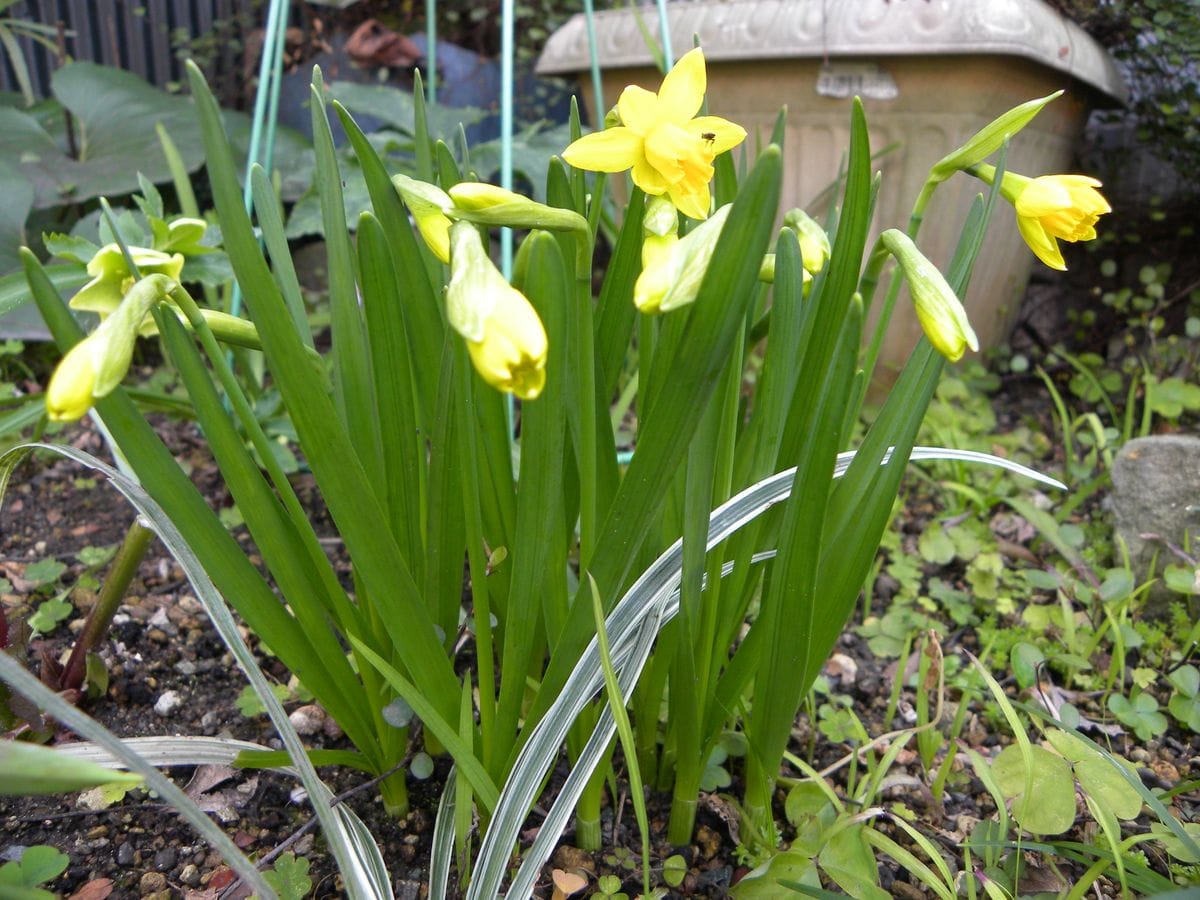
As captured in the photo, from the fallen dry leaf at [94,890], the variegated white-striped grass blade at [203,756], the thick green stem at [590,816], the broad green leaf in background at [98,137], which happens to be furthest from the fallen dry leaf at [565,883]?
the broad green leaf in background at [98,137]

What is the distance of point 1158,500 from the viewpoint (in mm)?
1427

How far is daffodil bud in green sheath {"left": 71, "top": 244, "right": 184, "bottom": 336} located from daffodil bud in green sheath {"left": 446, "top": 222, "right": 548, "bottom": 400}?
0.33 metres

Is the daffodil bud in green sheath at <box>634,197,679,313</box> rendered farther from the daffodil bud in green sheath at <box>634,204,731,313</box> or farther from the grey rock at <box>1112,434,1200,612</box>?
the grey rock at <box>1112,434,1200,612</box>

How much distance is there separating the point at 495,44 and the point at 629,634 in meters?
3.16

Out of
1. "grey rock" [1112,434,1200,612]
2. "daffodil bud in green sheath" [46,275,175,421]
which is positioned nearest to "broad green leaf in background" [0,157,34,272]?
"daffodil bud in green sheath" [46,275,175,421]

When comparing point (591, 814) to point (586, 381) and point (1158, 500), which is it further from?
point (1158, 500)

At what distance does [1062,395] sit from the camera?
2264mm

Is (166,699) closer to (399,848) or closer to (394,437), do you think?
(399,848)

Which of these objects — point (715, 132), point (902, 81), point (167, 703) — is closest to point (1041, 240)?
point (715, 132)

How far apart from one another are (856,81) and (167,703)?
1.83 m

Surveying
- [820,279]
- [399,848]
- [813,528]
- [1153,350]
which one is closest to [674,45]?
[1153,350]

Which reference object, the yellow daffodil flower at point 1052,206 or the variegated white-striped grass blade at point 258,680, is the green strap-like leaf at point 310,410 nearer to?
the variegated white-striped grass blade at point 258,680

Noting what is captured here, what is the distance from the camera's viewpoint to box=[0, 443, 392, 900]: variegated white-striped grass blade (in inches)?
24.5

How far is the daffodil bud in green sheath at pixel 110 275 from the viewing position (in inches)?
27.0
